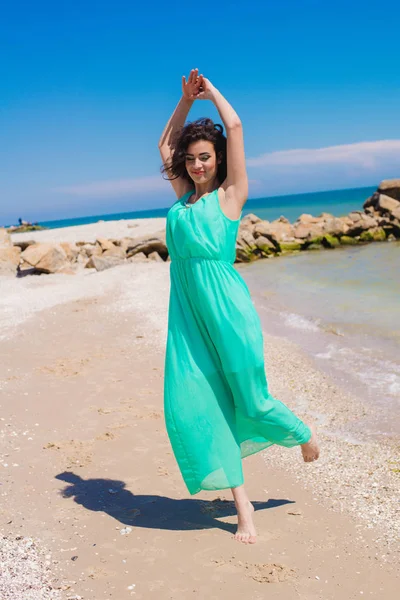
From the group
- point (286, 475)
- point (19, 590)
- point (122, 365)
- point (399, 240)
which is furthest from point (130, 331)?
point (399, 240)

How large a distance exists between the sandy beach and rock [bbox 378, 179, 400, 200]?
23952mm

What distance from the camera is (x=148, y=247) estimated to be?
18.7 m

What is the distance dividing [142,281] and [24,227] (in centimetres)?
4584

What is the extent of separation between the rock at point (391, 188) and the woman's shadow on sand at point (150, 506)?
2740 centimetres

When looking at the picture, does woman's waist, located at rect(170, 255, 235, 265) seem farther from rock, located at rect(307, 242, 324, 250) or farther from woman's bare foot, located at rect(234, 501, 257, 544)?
rock, located at rect(307, 242, 324, 250)

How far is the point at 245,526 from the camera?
352 cm

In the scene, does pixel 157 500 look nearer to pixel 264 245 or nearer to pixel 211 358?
pixel 211 358

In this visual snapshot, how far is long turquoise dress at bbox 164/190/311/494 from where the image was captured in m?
3.44

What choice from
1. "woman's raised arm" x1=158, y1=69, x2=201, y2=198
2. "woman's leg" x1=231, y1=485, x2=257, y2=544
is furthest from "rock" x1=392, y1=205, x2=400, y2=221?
"woman's leg" x1=231, y1=485, x2=257, y2=544

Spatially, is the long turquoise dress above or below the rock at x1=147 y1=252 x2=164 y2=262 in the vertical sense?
above

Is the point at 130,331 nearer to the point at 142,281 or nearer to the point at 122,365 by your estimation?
the point at 122,365

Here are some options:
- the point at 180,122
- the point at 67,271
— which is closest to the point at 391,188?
the point at 67,271

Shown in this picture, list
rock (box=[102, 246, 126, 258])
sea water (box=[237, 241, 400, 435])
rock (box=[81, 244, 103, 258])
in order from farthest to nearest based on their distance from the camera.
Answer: rock (box=[81, 244, 103, 258]) < rock (box=[102, 246, 126, 258]) < sea water (box=[237, 241, 400, 435])

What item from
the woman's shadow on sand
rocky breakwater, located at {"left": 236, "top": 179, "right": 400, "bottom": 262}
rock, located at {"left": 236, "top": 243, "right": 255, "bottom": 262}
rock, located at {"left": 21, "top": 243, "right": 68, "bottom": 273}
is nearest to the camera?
the woman's shadow on sand
